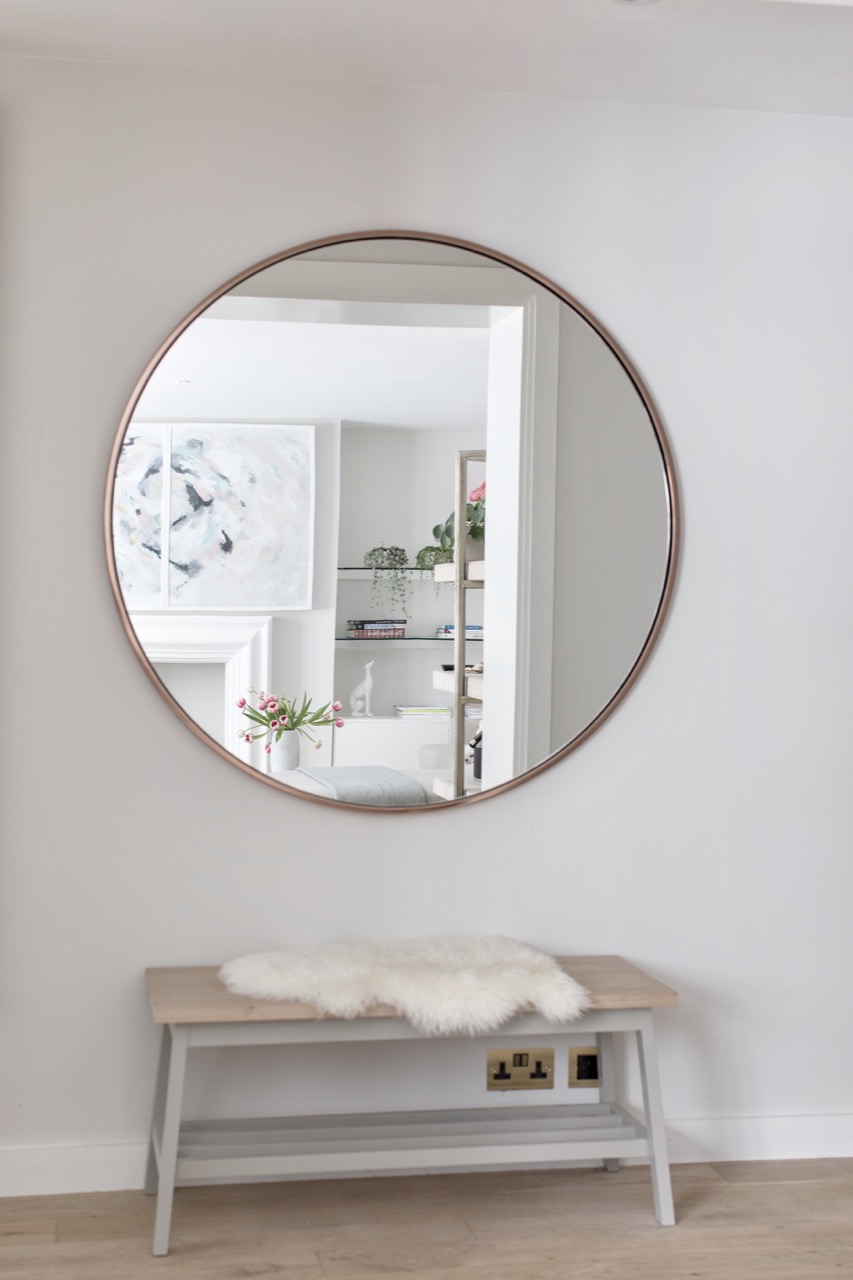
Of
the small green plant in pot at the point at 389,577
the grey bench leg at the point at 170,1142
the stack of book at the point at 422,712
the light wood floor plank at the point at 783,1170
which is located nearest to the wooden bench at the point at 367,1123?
the grey bench leg at the point at 170,1142

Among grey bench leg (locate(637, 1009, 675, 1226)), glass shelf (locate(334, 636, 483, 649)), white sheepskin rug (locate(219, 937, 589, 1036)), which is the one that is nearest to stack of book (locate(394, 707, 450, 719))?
glass shelf (locate(334, 636, 483, 649))

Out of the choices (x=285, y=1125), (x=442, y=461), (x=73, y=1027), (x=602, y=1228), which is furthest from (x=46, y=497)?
(x=602, y=1228)

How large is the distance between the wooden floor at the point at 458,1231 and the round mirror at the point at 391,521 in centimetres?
74

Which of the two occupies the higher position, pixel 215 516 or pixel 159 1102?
pixel 215 516

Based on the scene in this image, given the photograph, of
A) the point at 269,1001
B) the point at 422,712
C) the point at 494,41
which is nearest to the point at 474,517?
the point at 422,712

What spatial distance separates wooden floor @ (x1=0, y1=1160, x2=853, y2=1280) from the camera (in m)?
2.02

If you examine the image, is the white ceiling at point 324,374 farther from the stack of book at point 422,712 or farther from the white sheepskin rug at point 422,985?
the white sheepskin rug at point 422,985

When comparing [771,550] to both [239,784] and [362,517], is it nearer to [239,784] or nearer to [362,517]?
[362,517]

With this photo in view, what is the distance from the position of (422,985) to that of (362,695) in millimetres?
564

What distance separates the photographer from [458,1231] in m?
2.16

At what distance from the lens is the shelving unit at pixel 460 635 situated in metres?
2.44

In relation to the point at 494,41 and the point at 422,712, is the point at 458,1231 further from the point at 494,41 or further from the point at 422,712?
the point at 494,41

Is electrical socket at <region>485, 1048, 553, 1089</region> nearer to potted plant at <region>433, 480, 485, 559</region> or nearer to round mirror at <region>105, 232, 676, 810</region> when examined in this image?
round mirror at <region>105, 232, 676, 810</region>

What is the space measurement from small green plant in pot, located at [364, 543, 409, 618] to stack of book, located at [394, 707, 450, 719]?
0.60 feet
